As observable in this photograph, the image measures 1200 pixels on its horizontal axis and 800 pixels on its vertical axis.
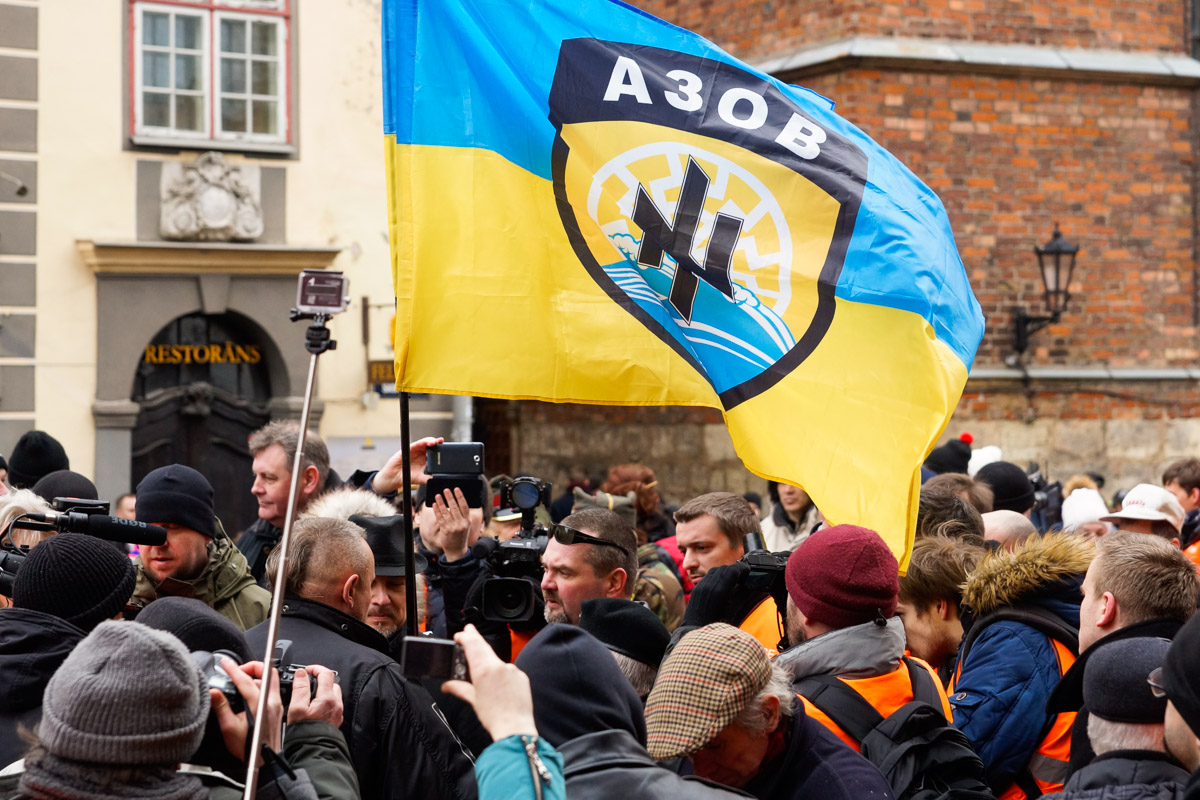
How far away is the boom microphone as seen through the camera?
134 inches

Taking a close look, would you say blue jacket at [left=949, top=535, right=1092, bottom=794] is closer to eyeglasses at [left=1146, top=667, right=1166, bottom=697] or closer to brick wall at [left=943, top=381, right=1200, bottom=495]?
eyeglasses at [left=1146, top=667, right=1166, bottom=697]

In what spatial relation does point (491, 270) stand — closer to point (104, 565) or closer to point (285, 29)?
point (104, 565)

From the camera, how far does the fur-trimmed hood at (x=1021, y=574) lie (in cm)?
379

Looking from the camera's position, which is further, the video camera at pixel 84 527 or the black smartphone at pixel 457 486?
the black smartphone at pixel 457 486

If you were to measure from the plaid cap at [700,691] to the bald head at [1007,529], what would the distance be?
105 inches

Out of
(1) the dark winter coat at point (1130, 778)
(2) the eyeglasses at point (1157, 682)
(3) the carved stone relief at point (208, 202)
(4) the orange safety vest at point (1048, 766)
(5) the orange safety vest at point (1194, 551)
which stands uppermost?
(3) the carved stone relief at point (208, 202)

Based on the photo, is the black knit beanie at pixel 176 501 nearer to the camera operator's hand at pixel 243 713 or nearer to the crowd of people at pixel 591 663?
the crowd of people at pixel 591 663

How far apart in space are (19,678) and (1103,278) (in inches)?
430

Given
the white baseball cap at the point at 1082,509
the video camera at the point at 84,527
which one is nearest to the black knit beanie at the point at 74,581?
the video camera at the point at 84,527

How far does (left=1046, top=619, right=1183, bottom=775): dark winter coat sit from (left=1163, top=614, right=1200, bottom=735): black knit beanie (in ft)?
2.40

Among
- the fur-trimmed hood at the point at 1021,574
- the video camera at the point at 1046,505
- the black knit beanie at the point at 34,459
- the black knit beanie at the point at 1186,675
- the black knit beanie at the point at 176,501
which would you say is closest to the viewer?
the black knit beanie at the point at 1186,675

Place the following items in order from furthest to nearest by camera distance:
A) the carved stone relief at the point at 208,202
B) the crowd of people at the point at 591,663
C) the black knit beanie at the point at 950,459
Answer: the carved stone relief at the point at 208,202 → the black knit beanie at the point at 950,459 → the crowd of people at the point at 591,663

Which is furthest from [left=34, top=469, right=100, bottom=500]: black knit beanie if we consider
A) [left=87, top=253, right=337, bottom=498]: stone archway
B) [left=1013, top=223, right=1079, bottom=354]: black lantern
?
[left=1013, top=223, right=1079, bottom=354]: black lantern

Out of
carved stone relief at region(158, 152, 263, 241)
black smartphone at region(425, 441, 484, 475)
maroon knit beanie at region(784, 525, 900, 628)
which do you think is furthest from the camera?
carved stone relief at region(158, 152, 263, 241)
